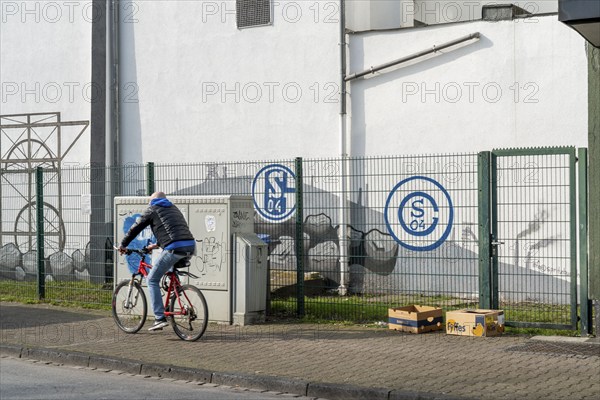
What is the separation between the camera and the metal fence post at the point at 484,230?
11.7 metres

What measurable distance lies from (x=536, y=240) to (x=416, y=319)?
1.79m

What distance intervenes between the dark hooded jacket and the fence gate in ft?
12.9

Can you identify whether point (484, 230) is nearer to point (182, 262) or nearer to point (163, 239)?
point (182, 262)

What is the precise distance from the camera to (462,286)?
12008mm

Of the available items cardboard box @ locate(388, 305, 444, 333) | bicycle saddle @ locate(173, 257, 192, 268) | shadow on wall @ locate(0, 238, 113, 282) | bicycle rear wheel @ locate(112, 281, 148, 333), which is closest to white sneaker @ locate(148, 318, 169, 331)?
bicycle rear wheel @ locate(112, 281, 148, 333)

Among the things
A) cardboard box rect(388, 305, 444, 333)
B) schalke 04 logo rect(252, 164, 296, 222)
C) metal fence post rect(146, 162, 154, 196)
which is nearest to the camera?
cardboard box rect(388, 305, 444, 333)

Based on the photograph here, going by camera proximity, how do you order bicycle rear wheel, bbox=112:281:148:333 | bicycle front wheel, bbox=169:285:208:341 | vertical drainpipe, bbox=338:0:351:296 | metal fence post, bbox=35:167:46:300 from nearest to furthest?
bicycle front wheel, bbox=169:285:208:341 < bicycle rear wheel, bbox=112:281:148:333 < vertical drainpipe, bbox=338:0:351:296 < metal fence post, bbox=35:167:46:300

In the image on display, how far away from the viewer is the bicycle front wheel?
11.4 m

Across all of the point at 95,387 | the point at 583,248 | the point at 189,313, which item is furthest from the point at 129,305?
the point at 583,248

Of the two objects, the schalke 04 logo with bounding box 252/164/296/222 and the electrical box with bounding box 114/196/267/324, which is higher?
the schalke 04 logo with bounding box 252/164/296/222

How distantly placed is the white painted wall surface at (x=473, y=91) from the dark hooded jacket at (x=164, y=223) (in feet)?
18.8

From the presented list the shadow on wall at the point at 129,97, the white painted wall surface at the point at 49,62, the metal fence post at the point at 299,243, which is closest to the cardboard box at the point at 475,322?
the metal fence post at the point at 299,243

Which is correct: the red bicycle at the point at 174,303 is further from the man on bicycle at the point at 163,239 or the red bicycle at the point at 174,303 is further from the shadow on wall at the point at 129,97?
the shadow on wall at the point at 129,97

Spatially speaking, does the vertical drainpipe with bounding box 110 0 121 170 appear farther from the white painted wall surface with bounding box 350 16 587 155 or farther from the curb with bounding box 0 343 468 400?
the curb with bounding box 0 343 468 400
